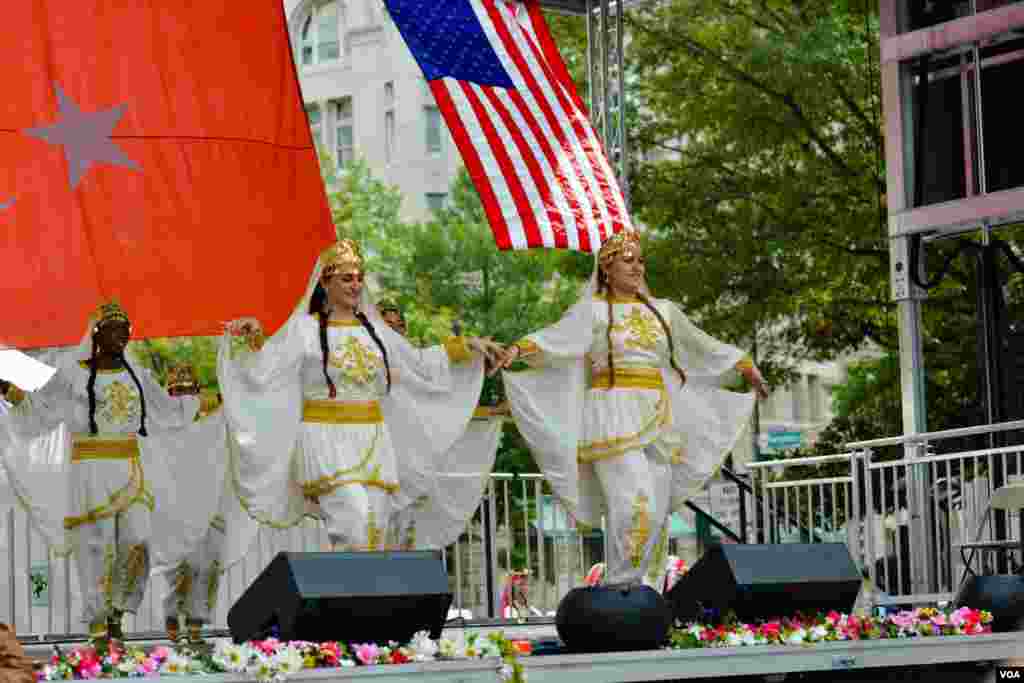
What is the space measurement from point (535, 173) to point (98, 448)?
4005mm

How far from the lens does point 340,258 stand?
11.3 metres

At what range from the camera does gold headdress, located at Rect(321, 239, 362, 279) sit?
11.3 meters

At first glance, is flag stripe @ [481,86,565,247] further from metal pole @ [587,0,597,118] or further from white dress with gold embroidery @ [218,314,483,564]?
white dress with gold embroidery @ [218,314,483,564]

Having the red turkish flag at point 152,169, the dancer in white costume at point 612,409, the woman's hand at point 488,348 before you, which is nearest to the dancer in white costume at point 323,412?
the woman's hand at point 488,348

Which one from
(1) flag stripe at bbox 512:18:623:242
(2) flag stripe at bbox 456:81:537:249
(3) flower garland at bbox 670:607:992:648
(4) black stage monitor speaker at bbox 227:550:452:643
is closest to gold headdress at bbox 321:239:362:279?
(4) black stage monitor speaker at bbox 227:550:452:643

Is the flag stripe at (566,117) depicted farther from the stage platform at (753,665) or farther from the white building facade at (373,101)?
the white building facade at (373,101)

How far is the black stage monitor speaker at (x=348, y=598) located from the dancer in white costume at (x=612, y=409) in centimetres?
238

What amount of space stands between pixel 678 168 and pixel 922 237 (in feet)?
28.1

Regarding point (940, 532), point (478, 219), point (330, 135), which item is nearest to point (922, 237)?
point (940, 532)

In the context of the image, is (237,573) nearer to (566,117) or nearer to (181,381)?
(181,381)

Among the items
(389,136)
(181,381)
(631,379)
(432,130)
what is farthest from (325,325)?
(389,136)

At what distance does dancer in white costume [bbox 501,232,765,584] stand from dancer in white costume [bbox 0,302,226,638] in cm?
229

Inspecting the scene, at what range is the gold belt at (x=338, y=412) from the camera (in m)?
11.1

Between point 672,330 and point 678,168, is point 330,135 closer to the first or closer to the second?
point 678,168
